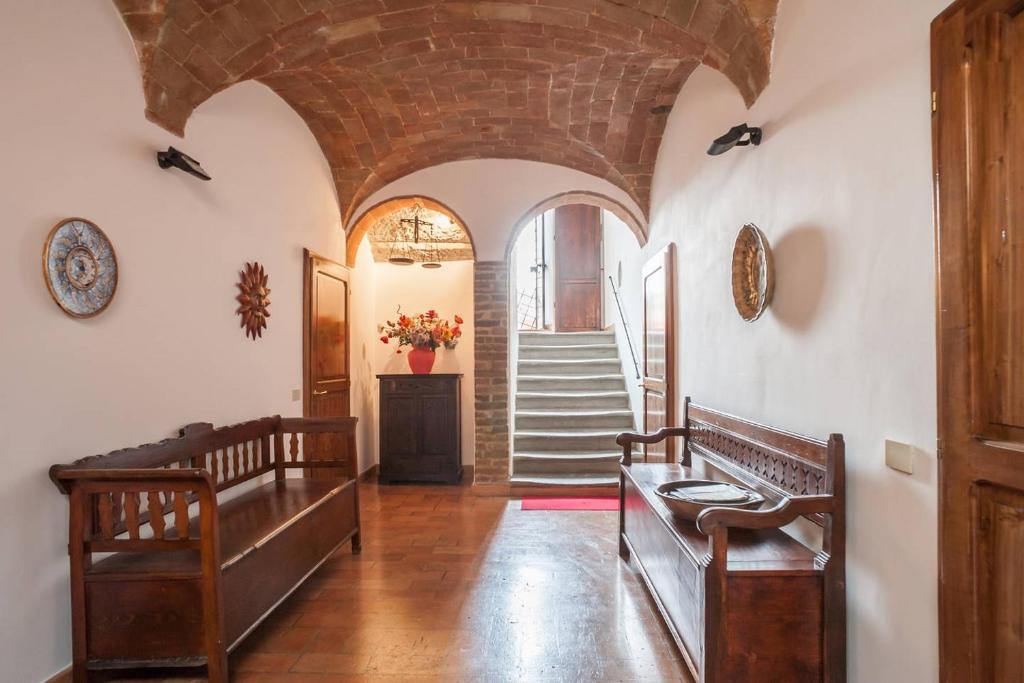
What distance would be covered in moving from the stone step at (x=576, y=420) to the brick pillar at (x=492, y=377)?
0.81 meters

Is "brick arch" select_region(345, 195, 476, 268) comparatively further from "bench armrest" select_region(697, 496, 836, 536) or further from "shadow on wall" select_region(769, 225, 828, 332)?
"bench armrest" select_region(697, 496, 836, 536)

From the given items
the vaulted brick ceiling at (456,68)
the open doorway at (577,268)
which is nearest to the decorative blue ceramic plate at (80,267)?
the vaulted brick ceiling at (456,68)

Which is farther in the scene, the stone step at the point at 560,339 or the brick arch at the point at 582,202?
the stone step at the point at 560,339

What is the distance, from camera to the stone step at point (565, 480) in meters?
5.09

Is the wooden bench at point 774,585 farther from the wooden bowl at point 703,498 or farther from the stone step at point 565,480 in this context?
the stone step at point 565,480

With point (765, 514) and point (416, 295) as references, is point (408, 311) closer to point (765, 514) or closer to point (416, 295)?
point (416, 295)

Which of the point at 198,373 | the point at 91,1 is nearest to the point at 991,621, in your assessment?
the point at 198,373

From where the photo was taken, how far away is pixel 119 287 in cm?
250

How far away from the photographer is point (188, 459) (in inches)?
111

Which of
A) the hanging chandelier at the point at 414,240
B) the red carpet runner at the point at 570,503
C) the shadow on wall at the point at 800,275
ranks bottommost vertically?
the red carpet runner at the point at 570,503

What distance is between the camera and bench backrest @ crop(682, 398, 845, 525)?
6.34 ft

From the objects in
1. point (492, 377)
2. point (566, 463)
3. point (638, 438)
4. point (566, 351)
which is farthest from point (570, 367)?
point (638, 438)

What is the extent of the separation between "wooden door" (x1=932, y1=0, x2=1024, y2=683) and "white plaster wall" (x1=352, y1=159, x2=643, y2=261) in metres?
3.95

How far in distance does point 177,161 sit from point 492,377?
315cm
